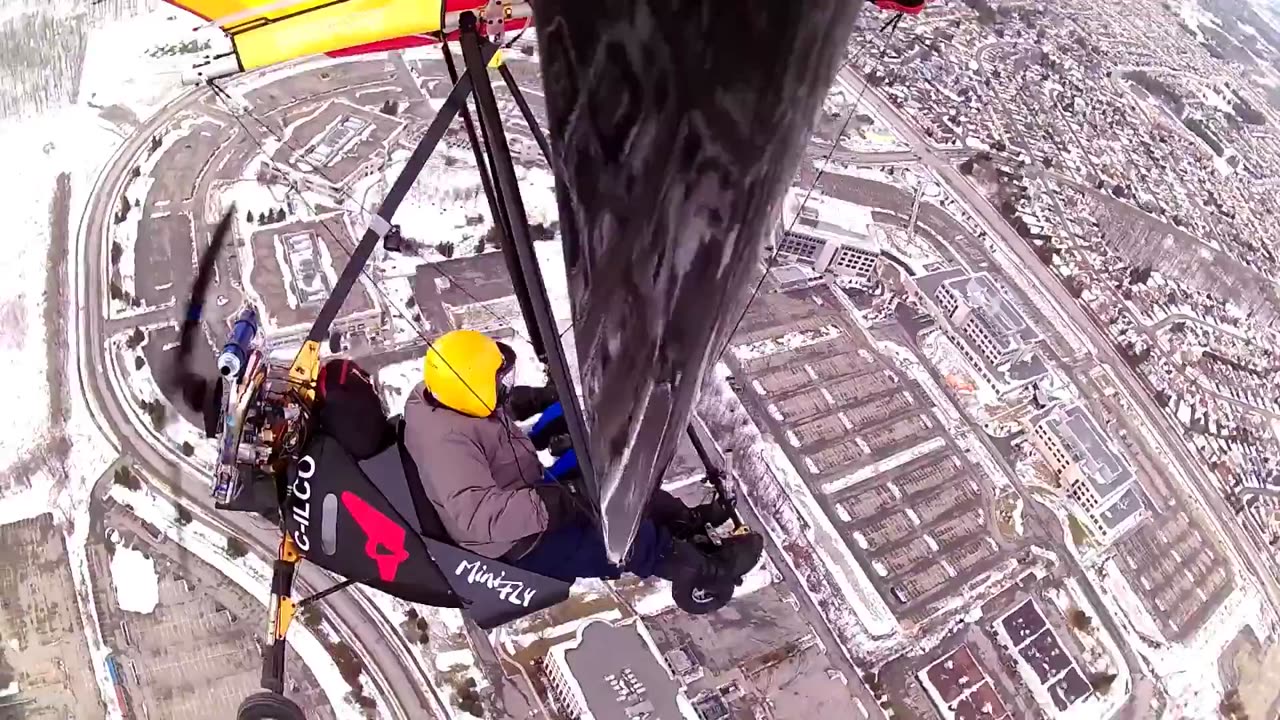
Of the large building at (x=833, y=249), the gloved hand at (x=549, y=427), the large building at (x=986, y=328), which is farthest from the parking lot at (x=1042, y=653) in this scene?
the gloved hand at (x=549, y=427)

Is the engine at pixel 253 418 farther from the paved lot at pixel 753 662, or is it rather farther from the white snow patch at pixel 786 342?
the white snow patch at pixel 786 342

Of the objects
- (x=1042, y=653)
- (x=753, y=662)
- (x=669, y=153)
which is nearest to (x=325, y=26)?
(x=669, y=153)

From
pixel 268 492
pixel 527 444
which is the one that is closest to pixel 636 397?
pixel 527 444

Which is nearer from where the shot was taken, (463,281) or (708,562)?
(708,562)

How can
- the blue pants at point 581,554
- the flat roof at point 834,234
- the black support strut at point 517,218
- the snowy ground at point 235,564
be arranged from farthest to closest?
1. the flat roof at point 834,234
2. the snowy ground at point 235,564
3. the blue pants at point 581,554
4. the black support strut at point 517,218

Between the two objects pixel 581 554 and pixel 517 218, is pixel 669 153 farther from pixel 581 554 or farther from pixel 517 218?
pixel 581 554

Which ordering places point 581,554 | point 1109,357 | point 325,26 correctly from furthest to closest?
point 1109,357 < point 581,554 < point 325,26

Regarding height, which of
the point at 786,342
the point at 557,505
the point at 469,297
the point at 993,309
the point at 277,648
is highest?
the point at 469,297

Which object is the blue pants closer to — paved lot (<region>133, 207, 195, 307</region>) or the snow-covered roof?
the snow-covered roof

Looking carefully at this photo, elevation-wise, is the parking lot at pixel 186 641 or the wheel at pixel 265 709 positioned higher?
the parking lot at pixel 186 641
